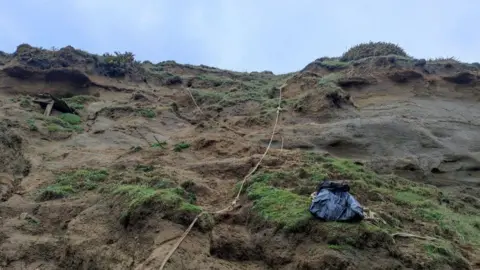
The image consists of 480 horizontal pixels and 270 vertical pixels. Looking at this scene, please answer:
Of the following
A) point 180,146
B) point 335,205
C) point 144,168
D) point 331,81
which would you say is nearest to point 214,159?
point 180,146

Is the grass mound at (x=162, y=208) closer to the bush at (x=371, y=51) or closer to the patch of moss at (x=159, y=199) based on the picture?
the patch of moss at (x=159, y=199)

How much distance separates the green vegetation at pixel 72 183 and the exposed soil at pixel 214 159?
0.09 ft

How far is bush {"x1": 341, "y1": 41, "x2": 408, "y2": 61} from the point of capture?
1870cm

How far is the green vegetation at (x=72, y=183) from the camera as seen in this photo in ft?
25.6

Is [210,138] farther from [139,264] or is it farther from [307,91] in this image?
[139,264]

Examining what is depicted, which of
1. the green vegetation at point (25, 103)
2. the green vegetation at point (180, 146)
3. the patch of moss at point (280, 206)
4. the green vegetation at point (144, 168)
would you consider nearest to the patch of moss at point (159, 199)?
the patch of moss at point (280, 206)

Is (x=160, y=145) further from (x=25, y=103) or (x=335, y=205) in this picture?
(x=335, y=205)

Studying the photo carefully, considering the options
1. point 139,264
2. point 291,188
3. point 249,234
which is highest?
point 291,188

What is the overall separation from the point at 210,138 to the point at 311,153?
7.48ft

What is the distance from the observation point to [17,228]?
673 centimetres

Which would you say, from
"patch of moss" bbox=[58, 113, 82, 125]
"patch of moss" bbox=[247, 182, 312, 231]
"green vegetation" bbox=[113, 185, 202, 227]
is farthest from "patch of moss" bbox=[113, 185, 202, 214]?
"patch of moss" bbox=[58, 113, 82, 125]

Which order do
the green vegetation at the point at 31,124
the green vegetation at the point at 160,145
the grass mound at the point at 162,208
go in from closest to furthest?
1. the grass mound at the point at 162,208
2. the green vegetation at the point at 160,145
3. the green vegetation at the point at 31,124

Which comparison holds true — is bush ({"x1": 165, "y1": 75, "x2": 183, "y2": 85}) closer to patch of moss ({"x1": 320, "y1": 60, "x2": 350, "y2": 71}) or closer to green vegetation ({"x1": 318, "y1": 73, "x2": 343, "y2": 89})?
patch of moss ({"x1": 320, "y1": 60, "x2": 350, "y2": 71})

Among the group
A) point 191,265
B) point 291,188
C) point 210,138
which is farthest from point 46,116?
point 191,265
